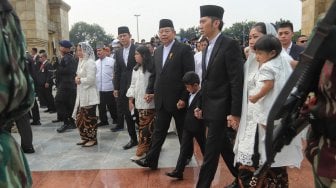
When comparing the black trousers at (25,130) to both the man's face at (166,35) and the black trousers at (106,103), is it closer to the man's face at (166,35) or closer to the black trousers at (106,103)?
the man's face at (166,35)

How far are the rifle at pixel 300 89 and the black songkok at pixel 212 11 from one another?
2216 millimetres

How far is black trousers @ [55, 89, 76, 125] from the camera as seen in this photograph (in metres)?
7.81

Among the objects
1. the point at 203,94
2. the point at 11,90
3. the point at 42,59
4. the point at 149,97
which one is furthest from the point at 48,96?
the point at 11,90

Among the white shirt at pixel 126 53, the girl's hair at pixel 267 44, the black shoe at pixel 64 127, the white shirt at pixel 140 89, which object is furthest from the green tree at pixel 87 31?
the girl's hair at pixel 267 44

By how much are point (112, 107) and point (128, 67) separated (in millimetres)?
2161

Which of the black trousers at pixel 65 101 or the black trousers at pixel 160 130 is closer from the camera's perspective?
the black trousers at pixel 160 130

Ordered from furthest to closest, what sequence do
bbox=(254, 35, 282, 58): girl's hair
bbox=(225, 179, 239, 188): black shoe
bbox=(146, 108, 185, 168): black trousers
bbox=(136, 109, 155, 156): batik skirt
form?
bbox=(136, 109, 155, 156): batik skirt < bbox=(146, 108, 185, 168): black trousers < bbox=(225, 179, 239, 188): black shoe < bbox=(254, 35, 282, 58): girl's hair

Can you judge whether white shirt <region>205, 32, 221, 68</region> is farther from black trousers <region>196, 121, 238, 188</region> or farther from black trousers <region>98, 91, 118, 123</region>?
black trousers <region>98, 91, 118, 123</region>

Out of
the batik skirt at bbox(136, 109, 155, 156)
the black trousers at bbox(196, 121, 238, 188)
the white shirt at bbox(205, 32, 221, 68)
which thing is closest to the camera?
the black trousers at bbox(196, 121, 238, 188)

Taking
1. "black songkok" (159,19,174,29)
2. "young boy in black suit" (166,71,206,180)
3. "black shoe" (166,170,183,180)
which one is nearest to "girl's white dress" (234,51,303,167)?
"young boy in black suit" (166,71,206,180)

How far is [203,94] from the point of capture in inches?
150

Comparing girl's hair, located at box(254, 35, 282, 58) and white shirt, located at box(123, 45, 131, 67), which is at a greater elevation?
girl's hair, located at box(254, 35, 282, 58)

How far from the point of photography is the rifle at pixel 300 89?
4.88 ft

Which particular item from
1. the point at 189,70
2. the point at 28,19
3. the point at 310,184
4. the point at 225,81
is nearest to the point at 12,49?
the point at 225,81
